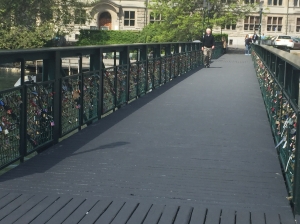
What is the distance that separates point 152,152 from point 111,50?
469 cm

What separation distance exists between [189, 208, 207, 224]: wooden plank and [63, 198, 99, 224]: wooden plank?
921 millimetres

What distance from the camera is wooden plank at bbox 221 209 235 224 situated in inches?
228

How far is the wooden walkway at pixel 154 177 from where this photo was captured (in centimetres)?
596

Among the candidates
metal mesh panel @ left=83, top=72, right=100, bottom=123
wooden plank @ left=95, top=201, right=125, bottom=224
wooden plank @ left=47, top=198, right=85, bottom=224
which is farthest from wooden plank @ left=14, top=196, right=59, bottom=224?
metal mesh panel @ left=83, top=72, right=100, bottom=123

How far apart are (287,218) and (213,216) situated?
2.10 feet

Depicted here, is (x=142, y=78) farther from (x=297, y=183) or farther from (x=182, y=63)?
(x=297, y=183)

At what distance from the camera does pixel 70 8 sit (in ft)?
200

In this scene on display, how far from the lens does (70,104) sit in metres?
9.88

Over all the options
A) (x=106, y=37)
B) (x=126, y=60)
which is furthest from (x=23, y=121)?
(x=106, y=37)

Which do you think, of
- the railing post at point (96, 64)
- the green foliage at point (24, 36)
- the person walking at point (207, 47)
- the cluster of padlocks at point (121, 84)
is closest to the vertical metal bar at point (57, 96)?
the railing post at point (96, 64)

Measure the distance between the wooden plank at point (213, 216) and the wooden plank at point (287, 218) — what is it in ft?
1.79

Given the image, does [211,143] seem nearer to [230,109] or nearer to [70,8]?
[230,109]

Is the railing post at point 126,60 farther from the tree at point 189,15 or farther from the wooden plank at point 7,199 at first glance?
the tree at point 189,15

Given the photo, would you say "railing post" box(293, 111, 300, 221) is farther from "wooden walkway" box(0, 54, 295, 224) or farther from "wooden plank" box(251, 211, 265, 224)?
"wooden plank" box(251, 211, 265, 224)
